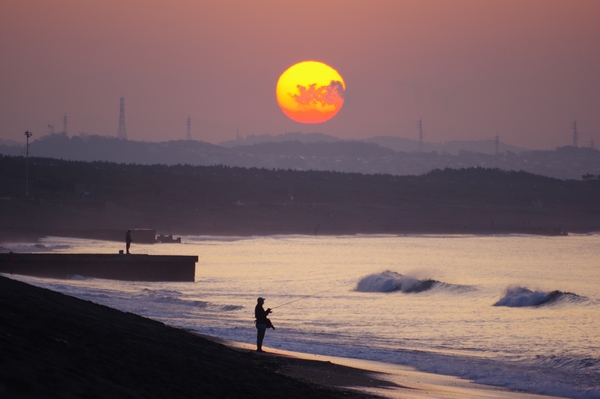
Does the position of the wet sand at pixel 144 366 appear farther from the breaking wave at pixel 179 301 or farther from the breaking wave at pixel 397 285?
the breaking wave at pixel 397 285

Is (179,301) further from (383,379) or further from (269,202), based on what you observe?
(269,202)

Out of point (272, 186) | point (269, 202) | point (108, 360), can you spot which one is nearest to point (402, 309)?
point (108, 360)

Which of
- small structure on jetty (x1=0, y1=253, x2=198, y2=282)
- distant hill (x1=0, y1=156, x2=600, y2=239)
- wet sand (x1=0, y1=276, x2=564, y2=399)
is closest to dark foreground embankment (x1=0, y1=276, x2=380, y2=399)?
wet sand (x1=0, y1=276, x2=564, y2=399)

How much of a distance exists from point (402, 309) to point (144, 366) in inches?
728

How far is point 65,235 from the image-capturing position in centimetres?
5697

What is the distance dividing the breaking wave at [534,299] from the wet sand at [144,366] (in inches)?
582

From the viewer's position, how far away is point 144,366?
29.7ft

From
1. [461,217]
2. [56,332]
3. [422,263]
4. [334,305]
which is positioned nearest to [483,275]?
[422,263]

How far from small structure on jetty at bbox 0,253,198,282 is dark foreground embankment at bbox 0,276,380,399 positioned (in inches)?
595

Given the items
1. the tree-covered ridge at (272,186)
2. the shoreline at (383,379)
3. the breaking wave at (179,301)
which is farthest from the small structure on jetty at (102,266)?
the tree-covered ridge at (272,186)

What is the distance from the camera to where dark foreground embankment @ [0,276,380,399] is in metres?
6.99

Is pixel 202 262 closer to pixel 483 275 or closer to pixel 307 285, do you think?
pixel 307 285

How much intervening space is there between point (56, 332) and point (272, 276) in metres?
27.3

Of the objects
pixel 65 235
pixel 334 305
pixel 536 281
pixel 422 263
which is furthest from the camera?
pixel 65 235
